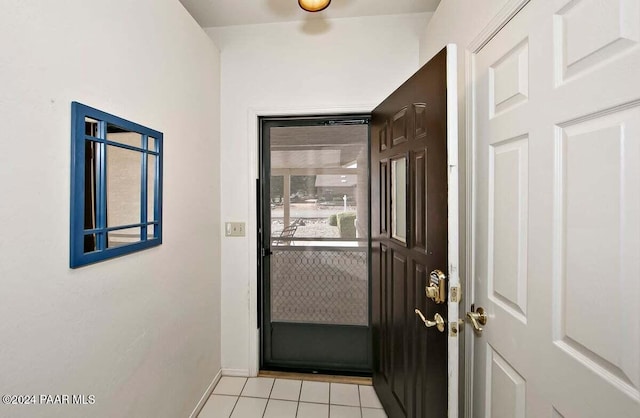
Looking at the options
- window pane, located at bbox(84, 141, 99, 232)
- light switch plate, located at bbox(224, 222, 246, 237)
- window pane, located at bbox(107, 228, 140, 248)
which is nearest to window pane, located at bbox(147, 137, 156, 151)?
window pane, located at bbox(84, 141, 99, 232)

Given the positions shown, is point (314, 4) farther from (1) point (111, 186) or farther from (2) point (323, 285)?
(2) point (323, 285)

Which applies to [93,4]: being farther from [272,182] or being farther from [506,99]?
[506,99]

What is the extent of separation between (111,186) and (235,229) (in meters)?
1.04

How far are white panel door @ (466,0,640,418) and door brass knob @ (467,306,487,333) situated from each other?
2cm

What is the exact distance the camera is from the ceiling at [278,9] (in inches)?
72.1

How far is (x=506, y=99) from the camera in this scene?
0.98 meters

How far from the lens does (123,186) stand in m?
1.16

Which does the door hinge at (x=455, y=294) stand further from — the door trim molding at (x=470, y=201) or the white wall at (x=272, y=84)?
the white wall at (x=272, y=84)

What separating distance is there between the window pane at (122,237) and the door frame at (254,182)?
2.92ft

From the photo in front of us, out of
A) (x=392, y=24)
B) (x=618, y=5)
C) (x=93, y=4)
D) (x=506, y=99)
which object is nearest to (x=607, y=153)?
(x=618, y=5)

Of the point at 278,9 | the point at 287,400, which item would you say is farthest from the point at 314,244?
the point at 278,9

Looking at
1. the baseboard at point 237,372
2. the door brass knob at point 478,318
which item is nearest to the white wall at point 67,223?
the baseboard at point 237,372

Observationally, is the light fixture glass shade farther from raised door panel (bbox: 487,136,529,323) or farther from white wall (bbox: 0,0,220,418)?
raised door panel (bbox: 487,136,529,323)

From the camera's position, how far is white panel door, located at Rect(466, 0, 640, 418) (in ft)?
1.97
